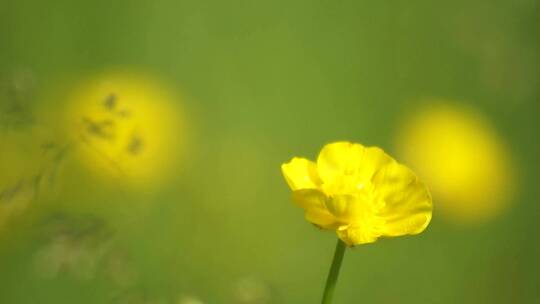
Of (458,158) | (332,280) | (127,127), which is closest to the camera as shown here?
(332,280)

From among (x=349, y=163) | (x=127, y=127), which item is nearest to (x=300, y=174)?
(x=349, y=163)

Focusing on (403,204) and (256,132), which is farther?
(256,132)

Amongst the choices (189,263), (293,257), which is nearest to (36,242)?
(189,263)

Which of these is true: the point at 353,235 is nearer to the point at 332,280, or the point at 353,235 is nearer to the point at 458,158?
the point at 332,280

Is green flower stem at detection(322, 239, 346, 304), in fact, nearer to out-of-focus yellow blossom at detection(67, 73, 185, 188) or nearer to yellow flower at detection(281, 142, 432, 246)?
yellow flower at detection(281, 142, 432, 246)

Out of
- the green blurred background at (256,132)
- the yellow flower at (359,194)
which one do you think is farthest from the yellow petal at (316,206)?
the green blurred background at (256,132)

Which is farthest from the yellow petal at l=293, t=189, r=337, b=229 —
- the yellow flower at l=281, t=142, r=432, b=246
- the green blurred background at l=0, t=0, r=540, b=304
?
the green blurred background at l=0, t=0, r=540, b=304
